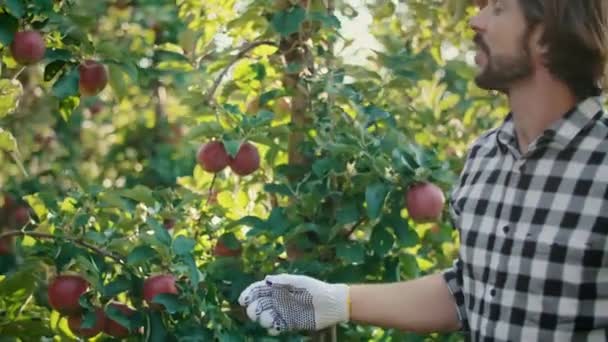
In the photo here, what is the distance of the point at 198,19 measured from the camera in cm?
311

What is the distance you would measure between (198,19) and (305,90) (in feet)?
1.50

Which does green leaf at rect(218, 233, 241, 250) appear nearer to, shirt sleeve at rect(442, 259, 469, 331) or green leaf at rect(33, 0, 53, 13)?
green leaf at rect(33, 0, 53, 13)

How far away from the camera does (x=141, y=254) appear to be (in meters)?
2.38

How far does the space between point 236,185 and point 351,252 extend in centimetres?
50

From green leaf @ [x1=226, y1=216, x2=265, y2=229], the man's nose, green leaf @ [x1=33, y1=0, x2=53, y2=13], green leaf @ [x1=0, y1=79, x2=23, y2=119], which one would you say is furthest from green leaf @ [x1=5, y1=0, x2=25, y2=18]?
the man's nose

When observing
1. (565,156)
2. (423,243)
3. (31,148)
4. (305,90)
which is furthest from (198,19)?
(31,148)

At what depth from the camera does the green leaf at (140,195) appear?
2.50m

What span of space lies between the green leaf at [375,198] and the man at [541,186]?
19.3 inches

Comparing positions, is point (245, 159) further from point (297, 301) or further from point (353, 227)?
point (297, 301)

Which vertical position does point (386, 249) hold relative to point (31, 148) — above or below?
above

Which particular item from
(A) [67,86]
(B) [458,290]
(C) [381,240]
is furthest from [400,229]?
(A) [67,86]

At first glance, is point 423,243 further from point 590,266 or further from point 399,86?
point 590,266

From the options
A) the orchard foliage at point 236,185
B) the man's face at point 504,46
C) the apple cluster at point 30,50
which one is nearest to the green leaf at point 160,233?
the orchard foliage at point 236,185

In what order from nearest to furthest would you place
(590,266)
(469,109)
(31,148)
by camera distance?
(590,266) < (469,109) < (31,148)
